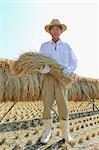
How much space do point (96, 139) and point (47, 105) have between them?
128 cm

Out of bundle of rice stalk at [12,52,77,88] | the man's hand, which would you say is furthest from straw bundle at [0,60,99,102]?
the man's hand

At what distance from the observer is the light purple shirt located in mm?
7832

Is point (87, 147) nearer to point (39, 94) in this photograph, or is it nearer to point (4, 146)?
point (4, 146)

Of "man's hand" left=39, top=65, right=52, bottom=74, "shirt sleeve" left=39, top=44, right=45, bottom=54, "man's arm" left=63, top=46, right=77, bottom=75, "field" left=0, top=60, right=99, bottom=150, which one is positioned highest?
"shirt sleeve" left=39, top=44, right=45, bottom=54

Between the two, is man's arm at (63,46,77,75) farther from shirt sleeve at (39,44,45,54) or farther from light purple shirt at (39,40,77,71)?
shirt sleeve at (39,44,45,54)

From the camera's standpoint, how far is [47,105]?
7793 millimetres

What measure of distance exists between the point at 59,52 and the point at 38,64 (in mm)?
444

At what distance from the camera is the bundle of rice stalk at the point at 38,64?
7.70 m

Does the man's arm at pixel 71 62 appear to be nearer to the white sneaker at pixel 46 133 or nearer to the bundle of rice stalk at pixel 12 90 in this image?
the white sneaker at pixel 46 133

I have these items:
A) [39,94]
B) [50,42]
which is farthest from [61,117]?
[39,94]

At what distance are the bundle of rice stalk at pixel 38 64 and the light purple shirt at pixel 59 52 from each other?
0.44 ft

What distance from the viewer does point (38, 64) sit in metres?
7.75

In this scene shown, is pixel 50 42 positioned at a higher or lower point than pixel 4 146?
higher

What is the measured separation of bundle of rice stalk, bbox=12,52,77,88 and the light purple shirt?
133 millimetres
